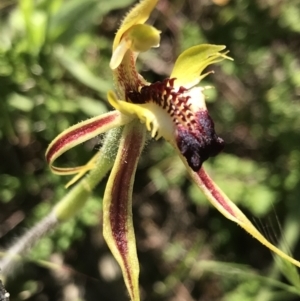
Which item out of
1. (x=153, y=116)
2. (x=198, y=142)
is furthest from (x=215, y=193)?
(x=153, y=116)

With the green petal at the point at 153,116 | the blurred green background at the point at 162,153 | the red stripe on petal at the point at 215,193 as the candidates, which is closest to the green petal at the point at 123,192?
the green petal at the point at 153,116

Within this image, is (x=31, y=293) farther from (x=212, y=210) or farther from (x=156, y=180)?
(x=212, y=210)

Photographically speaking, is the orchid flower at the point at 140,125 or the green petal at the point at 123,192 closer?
the orchid flower at the point at 140,125

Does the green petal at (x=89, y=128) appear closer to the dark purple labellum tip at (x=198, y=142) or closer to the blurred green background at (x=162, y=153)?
the dark purple labellum tip at (x=198, y=142)

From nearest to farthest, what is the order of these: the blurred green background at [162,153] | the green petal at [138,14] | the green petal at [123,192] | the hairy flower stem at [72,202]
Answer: the green petal at [138,14]
the green petal at [123,192]
the hairy flower stem at [72,202]
the blurred green background at [162,153]

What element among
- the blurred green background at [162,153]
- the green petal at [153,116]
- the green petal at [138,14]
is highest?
the green petal at [138,14]

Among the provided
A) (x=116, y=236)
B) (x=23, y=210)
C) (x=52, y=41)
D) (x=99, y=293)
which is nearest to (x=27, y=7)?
(x=52, y=41)
